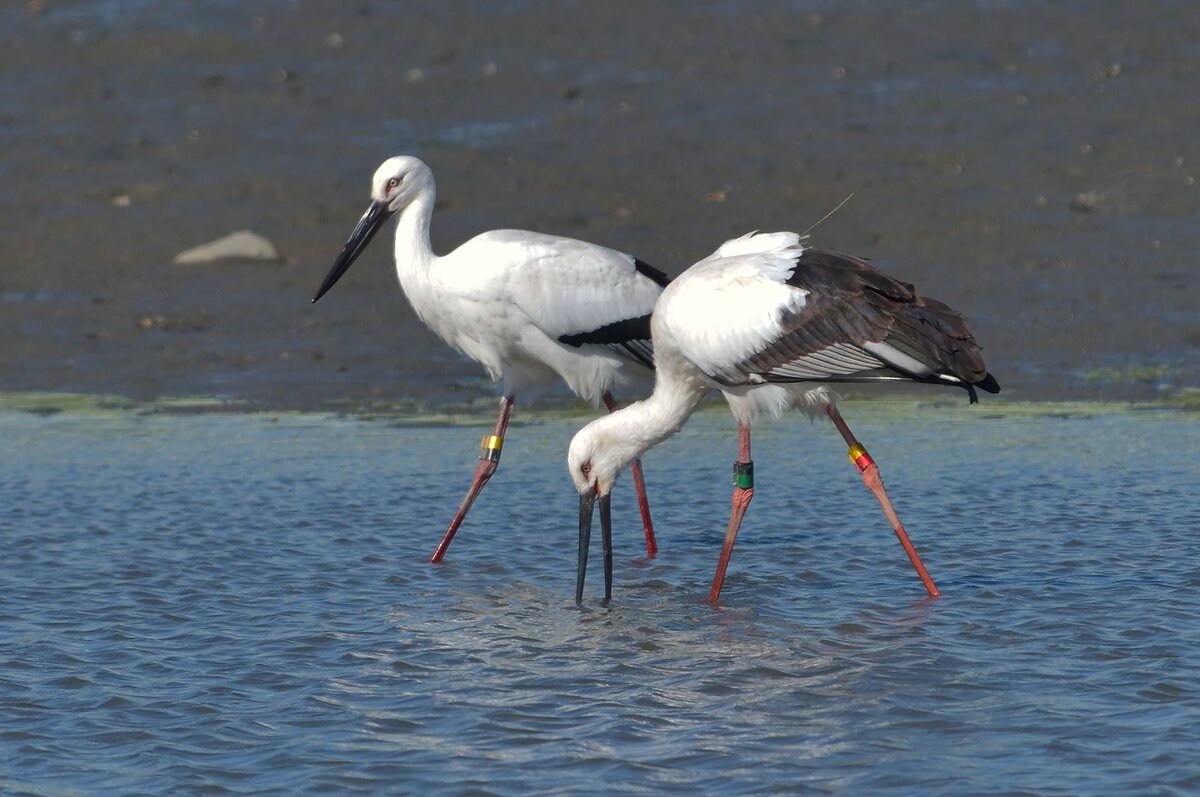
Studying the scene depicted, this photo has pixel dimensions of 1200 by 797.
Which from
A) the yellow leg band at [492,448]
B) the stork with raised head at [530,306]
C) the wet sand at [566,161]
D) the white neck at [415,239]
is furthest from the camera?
the wet sand at [566,161]

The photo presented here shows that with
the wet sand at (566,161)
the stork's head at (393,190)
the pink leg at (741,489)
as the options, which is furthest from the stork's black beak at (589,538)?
the wet sand at (566,161)

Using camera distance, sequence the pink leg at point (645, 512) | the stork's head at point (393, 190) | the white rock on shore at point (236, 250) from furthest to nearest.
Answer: the white rock on shore at point (236, 250) < the stork's head at point (393, 190) < the pink leg at point (645, 512)

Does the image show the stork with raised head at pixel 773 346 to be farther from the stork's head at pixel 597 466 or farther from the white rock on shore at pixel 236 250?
the white rock on shore at pixel 236 250

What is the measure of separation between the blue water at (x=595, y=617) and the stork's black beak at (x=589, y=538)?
11 centimetres

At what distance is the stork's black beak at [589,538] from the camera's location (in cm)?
703

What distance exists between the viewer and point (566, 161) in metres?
15.3

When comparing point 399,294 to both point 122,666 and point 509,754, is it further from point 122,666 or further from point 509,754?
point 509,754

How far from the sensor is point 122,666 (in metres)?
6.03

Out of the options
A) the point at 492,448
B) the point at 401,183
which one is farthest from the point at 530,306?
the point at 401,183

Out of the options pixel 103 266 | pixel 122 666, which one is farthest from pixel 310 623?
pixel 103 266

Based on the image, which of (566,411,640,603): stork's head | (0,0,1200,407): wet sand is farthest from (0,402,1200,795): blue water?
(0,0,1200,407): wet sand

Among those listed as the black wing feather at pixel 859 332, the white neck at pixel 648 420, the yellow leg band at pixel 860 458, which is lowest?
the yellow leg band at pixel 860 458

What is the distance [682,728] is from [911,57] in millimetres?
12286

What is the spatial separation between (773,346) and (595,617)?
1.17m
